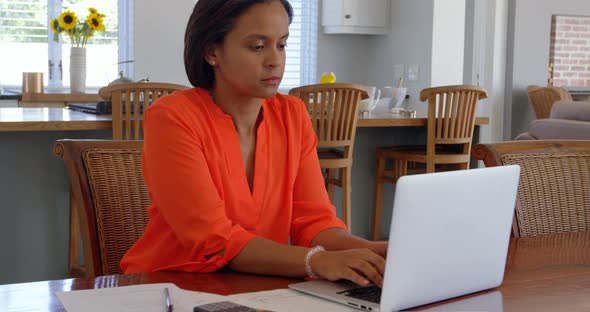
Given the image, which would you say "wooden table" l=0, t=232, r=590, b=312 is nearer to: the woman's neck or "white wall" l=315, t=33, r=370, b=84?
the woman's neck

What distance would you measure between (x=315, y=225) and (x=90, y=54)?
195 inches

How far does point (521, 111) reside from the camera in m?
6.82

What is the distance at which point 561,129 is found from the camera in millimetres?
4094

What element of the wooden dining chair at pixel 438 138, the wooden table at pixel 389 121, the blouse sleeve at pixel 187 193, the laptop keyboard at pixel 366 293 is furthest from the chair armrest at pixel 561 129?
the laptop keyboard at pixel 366 293

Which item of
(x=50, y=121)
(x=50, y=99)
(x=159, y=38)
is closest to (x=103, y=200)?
(x=50, y=121)

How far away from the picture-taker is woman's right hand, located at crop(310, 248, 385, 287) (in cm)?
110

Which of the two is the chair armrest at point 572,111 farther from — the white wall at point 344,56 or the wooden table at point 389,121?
the white wall at point 344,56

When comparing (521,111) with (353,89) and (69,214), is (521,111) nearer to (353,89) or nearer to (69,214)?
(353,89)

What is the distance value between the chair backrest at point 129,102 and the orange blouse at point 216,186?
1.72 metres

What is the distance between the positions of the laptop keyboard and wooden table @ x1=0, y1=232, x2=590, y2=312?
0.39 feet

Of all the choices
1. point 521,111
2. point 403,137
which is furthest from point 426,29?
point 403,137

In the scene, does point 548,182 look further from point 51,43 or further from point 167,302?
point 51,43

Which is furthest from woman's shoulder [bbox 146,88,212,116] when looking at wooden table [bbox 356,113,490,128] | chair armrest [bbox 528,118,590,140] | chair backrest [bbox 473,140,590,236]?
chair armrest [bbox 528,118,590,140]

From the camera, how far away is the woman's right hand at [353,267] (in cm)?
110
